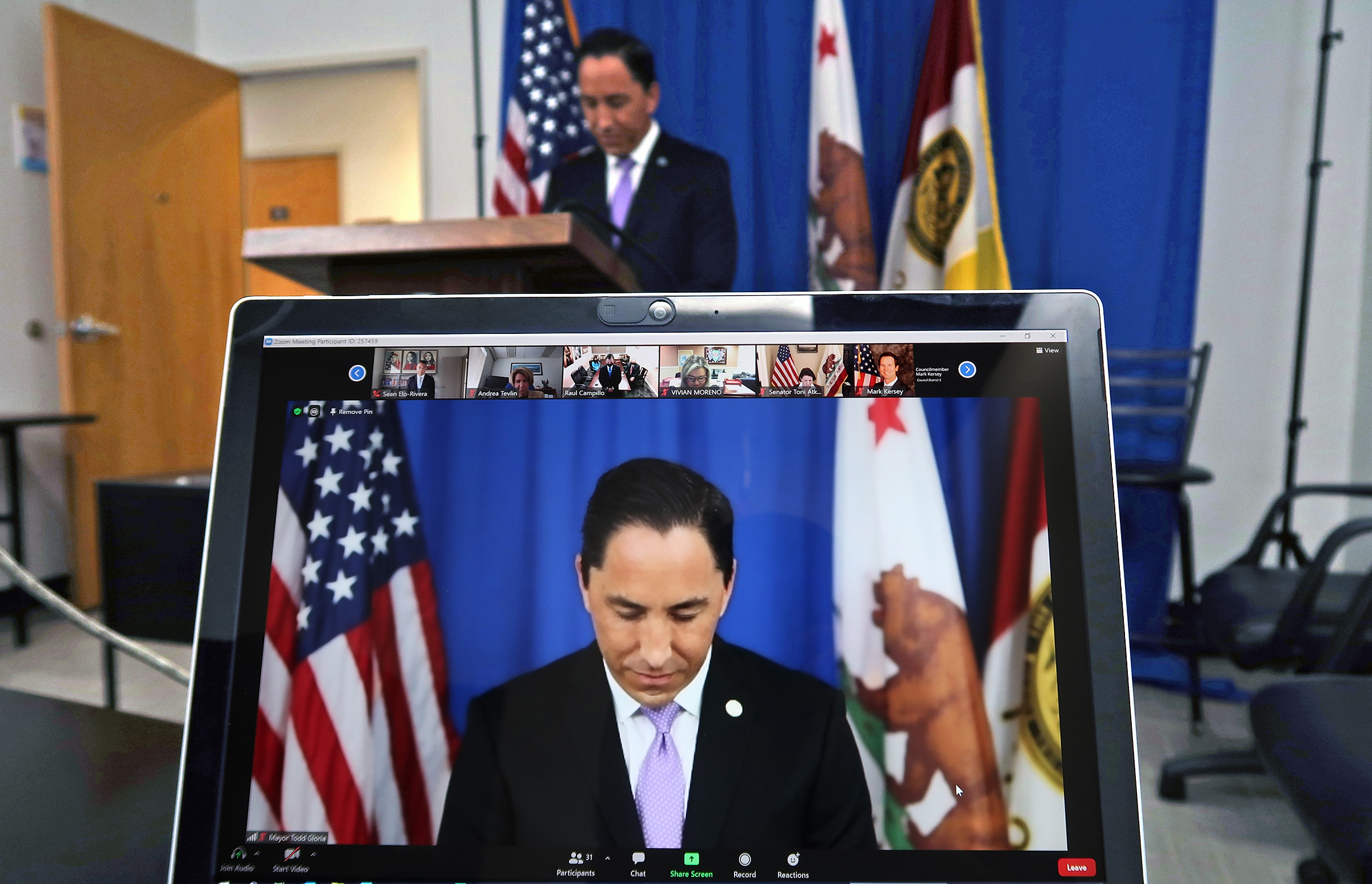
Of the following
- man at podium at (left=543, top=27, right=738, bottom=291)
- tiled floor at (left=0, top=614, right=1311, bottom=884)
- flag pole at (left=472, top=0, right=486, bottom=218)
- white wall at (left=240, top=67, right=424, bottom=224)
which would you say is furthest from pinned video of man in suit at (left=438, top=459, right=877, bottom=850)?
white wall at (left=240, top=67, right=424, bottom=224)

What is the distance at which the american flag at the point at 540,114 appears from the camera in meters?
2.27

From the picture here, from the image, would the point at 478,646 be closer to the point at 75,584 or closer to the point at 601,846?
the point at 601,846

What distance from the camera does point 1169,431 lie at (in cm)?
232

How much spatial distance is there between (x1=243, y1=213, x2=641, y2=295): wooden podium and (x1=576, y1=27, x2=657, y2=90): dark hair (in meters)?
1.18

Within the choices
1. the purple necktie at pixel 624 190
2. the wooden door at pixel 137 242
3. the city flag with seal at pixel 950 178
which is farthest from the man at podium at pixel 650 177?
the wooden door at pixel 137 242

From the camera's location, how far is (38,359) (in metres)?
2.99

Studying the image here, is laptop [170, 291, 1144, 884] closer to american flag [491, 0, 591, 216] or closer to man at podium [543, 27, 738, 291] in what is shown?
man at podium [543, 27, 738, 291]

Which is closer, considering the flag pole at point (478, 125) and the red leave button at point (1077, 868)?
the red leave button at point (1077, 868)

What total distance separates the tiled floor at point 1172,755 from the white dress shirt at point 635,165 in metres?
1.46

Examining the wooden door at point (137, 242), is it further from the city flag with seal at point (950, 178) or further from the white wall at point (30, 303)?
the city flag with seal at point (950, 178)

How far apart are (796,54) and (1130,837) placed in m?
2.58

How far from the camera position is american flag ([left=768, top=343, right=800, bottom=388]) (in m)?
0.37

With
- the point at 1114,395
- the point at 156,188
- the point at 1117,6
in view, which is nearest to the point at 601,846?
the point at 1114,395

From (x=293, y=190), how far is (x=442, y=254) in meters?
5.37
